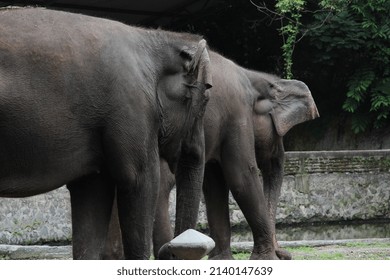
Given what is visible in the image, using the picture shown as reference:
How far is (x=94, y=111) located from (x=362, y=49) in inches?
590

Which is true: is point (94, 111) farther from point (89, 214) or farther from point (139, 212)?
point (89, 214)

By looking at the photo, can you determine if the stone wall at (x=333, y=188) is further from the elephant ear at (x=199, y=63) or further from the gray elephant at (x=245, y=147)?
the elephant ear at (x=199, y=63)

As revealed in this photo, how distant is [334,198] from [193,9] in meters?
7.77

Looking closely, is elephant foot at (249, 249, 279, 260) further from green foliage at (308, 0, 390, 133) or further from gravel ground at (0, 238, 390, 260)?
green foliage at (308, 0, 390, 133)

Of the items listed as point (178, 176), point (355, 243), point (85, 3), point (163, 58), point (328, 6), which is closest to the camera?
point (163, 58)

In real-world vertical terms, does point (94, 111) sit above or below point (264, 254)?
above

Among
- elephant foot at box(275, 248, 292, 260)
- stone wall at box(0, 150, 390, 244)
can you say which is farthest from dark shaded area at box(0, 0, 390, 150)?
elephant foot at box(275, 248, 292, 260)

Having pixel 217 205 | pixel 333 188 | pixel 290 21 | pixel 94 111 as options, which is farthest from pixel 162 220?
pixel 290 21

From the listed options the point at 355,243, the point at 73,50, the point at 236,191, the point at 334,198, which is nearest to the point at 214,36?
the point at 334,198

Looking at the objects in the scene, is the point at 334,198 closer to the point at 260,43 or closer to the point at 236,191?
the point at 236,191

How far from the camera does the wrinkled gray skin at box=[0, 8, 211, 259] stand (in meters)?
5.70

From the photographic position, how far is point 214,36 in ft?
74.4

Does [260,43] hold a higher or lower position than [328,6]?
lower

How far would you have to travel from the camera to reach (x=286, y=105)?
11477 mm
